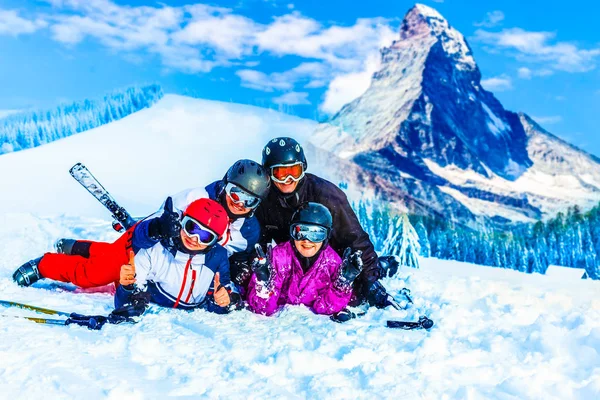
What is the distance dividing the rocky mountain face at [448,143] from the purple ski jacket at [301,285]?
61315 mm

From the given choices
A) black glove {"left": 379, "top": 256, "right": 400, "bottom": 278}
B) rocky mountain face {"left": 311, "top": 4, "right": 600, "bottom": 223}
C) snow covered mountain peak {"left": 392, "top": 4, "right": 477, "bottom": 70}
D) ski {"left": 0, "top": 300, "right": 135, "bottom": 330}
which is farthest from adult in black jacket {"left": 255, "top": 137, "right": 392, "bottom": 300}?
snow covered mountain peak {"left": 392, "top": 4, "right": 477, "bottom": 70}

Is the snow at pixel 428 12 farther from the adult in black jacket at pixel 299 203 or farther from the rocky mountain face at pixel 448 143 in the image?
the adult in black jacket at pixel 299 203

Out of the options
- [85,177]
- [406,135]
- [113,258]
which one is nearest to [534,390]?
[113,258]

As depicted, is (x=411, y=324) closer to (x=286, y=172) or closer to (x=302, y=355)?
(x=302, y=355)

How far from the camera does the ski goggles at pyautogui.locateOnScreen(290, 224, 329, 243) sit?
586 cm

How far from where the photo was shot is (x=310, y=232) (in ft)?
19.2

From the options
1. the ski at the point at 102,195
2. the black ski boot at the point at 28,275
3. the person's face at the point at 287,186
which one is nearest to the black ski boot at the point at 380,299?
the person's face at the point at 287,186

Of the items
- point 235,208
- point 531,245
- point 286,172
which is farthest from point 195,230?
point 531,245

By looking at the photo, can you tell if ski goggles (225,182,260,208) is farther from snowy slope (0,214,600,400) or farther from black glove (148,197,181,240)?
snowy slope (0,214,600,400)

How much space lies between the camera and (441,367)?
14.5 feet

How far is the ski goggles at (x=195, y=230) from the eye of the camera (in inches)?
213

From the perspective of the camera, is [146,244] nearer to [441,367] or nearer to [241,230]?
[241,230]

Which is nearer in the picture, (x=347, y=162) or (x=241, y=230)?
(x=241, y=230)

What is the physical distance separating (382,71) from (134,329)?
13002 centimetres
